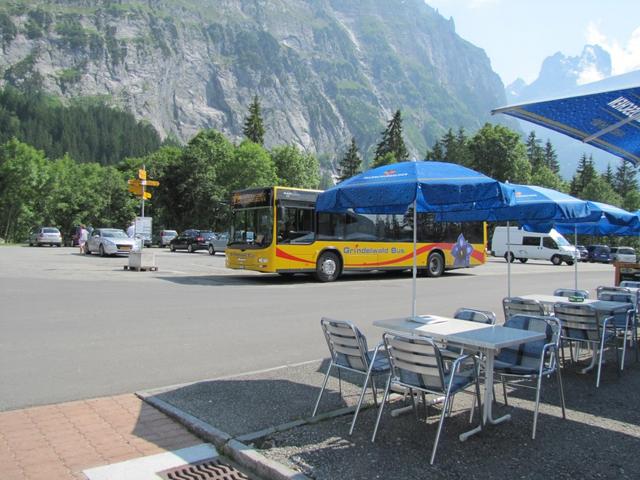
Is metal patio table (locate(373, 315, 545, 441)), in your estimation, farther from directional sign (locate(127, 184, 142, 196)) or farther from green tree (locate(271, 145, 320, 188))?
green tree (locate(271, 145, 320, 188))

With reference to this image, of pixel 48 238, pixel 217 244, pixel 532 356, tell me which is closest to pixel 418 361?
pixel 532 356

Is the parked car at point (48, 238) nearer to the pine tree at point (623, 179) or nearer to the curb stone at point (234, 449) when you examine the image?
the curb stone at point (234, 449)

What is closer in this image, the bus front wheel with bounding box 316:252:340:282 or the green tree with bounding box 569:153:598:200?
the bus front wheel with bounding box 316:252:340:282

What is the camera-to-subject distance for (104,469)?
400 centimetres

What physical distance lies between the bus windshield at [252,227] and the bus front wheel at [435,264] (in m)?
8.04

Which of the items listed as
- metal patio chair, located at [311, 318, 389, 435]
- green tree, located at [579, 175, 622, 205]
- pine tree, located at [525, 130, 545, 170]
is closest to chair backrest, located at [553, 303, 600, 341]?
metal patio chair, located at [311, 318, 389, 435]

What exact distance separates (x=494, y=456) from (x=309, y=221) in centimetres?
1488

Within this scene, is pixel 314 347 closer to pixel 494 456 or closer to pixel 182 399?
pixel 182 399

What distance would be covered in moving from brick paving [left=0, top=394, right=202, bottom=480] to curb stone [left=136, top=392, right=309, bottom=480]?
0.07 metres

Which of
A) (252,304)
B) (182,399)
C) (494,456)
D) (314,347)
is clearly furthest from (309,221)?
(494,456)

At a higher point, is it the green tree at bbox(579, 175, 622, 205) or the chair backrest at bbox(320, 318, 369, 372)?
the green tree at bbox(579, 175, 622, 205)

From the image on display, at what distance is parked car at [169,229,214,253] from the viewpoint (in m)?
41.4

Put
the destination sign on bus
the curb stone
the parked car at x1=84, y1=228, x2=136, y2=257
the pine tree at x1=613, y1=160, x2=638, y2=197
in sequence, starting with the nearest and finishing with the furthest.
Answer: the curb stone → the destination sign on bus → the parked car at x1=84, y1=228, x2=136, y2=257 → the pine tree at x1=613, y1=160, x2=638, y2=197

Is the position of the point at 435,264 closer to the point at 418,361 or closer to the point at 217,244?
the point at 418,361
